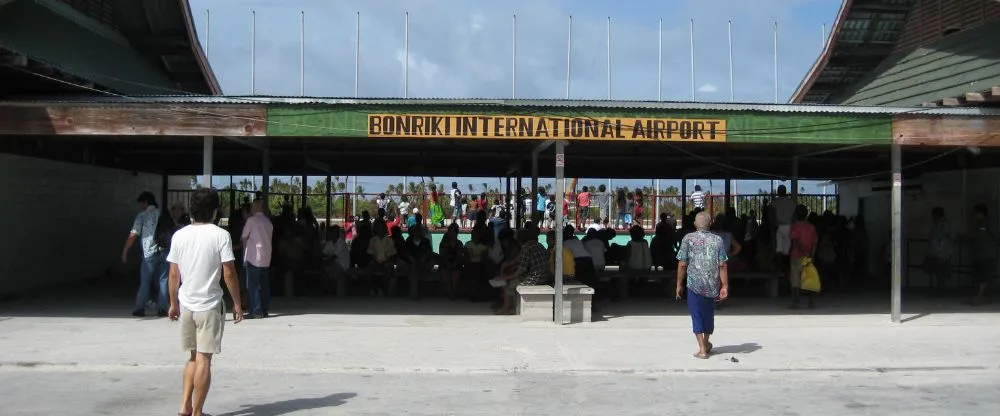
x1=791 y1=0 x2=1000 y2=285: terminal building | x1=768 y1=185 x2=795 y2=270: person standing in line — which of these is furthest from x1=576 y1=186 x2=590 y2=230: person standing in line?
x1=768 y1=185 x2=795 y2=270: person standing in line

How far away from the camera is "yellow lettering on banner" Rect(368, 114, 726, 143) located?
10609mm

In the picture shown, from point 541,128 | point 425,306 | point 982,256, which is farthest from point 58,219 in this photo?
point 982,256

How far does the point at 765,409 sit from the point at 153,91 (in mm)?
13923

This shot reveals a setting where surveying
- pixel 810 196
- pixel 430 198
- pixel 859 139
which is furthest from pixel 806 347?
pixel 430 198

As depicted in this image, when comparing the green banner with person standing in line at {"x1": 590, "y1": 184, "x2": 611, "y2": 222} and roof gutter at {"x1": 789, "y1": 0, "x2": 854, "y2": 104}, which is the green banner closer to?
roof gutter at {"x1": 789, "y1": 0, "x2": 854, "y2": 104}

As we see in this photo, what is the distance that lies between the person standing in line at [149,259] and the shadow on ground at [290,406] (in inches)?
193

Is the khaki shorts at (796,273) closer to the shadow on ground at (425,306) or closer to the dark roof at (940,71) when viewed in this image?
the shadow on ground at (425,306)

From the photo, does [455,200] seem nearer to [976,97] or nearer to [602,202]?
[602,202]

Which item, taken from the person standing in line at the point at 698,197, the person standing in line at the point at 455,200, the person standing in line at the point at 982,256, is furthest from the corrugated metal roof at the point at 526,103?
the person standing in line at the point at 455,200

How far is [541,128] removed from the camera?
10750 millimetres

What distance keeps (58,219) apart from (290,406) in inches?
372

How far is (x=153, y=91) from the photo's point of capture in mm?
16844

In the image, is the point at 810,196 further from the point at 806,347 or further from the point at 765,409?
the point at 765,409

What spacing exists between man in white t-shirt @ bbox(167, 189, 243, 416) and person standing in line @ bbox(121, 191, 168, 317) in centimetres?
553
